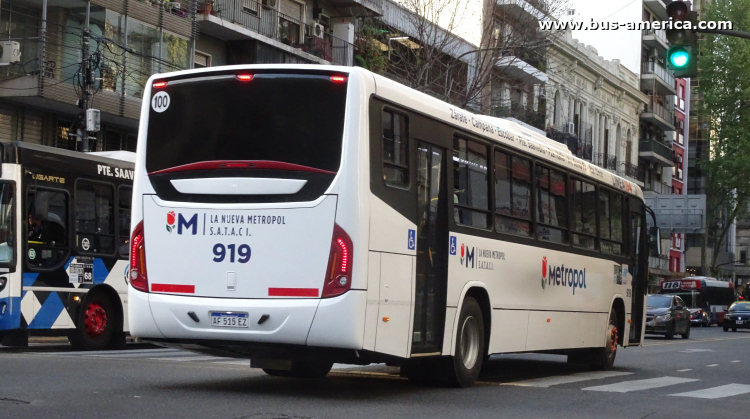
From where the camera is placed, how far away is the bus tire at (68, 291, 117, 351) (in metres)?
18.1

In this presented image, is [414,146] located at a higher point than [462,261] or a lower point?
higher

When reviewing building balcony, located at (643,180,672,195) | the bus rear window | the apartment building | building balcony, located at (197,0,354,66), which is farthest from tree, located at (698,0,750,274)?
the bus rear window

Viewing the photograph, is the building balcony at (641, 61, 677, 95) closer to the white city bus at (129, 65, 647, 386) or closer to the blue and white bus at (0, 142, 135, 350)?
the blue and white bus at (0, 142, 135, 350)

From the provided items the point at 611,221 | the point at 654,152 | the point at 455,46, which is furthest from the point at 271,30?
the point at 654,152

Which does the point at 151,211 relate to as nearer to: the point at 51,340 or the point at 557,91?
the point at 51,340

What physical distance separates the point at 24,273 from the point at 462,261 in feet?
24.7

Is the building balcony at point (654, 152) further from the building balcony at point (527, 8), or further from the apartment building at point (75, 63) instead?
the apartment building at point (75, 63)

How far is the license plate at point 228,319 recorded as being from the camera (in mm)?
10320

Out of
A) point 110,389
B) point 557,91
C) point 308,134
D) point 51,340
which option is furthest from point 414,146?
point 557,91

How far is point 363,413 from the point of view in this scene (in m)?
9.55

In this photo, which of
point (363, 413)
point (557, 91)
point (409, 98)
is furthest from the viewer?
point (557, 91)

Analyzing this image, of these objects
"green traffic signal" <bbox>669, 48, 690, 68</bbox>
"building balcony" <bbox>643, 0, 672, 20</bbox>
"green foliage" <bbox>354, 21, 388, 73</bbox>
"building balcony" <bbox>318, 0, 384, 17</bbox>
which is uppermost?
"building balcony" <bbox>643, 0, 672, 20</bbox>

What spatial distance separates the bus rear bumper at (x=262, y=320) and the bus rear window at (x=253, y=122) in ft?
4.03

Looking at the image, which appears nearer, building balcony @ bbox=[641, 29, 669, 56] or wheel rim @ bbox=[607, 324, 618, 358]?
wheel rim @ bbox=[607, 324, 618, 358]
